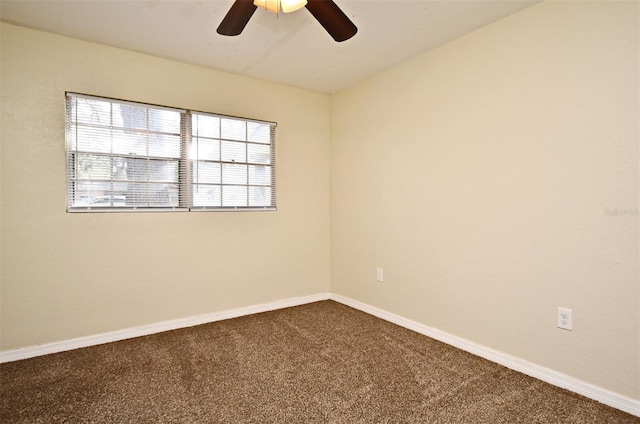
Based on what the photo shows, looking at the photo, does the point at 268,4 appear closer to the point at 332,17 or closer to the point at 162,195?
the point at 332,17

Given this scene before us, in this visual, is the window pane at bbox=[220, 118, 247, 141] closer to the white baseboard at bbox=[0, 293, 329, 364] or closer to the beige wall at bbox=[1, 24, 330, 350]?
the beige wall at bbox=[1, 24, 330, 350]

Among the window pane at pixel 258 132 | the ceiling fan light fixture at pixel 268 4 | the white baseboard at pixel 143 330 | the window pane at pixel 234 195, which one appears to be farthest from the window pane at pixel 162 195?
the ceiling fan light fixture at pixel 268 4

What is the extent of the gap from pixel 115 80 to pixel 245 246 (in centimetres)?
178

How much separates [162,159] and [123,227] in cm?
64

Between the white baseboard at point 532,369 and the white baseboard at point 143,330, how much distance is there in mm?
1127

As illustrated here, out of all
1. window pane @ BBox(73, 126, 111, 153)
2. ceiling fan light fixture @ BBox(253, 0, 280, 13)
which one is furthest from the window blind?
ceiling fan light fixture @ BBox(253, 0, 280, 13)

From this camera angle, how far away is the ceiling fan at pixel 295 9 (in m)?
1.64

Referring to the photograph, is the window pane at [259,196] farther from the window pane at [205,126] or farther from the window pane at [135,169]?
the window pane at [135,169]

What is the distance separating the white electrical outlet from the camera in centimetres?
201

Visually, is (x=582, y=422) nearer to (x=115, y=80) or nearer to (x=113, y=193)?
(x=113, y=193)

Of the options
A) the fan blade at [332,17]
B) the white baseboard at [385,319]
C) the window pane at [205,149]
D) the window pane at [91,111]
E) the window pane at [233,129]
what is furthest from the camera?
the window pane at [233,129]

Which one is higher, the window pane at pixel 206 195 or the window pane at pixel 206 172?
the window pane at pixel 206 172

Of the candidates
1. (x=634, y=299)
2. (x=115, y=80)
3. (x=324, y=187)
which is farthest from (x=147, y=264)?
(x=634, y=299)

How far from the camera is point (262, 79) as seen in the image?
11.3 ft
